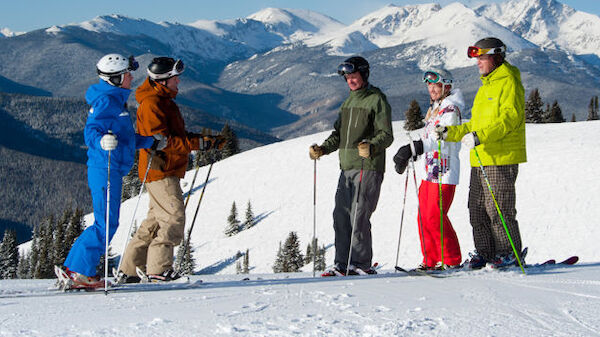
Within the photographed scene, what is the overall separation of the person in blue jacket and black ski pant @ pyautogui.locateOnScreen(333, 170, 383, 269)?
259cm

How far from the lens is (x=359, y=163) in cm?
712

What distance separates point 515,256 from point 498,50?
7.74ft

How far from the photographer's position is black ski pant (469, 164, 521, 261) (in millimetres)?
6680

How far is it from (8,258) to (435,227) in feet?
214

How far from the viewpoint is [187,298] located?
4.95 meters

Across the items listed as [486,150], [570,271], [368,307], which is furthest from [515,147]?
[368,307]

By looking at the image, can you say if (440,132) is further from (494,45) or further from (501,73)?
(494,45)

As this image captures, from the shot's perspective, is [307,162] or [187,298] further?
[307,162]

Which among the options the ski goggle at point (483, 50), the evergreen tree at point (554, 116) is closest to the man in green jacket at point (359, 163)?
the ski goggle at point (483, 50)

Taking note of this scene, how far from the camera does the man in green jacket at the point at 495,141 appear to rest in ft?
21.2

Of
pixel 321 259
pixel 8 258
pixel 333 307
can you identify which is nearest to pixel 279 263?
pixel 321 259

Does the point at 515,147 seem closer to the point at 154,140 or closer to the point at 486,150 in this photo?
the point at 486,150

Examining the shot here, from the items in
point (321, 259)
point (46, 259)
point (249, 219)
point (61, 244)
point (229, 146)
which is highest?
point (229, 146)

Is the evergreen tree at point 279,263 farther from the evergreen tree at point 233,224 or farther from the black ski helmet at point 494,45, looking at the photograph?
the black ski helmet at point 494,45
